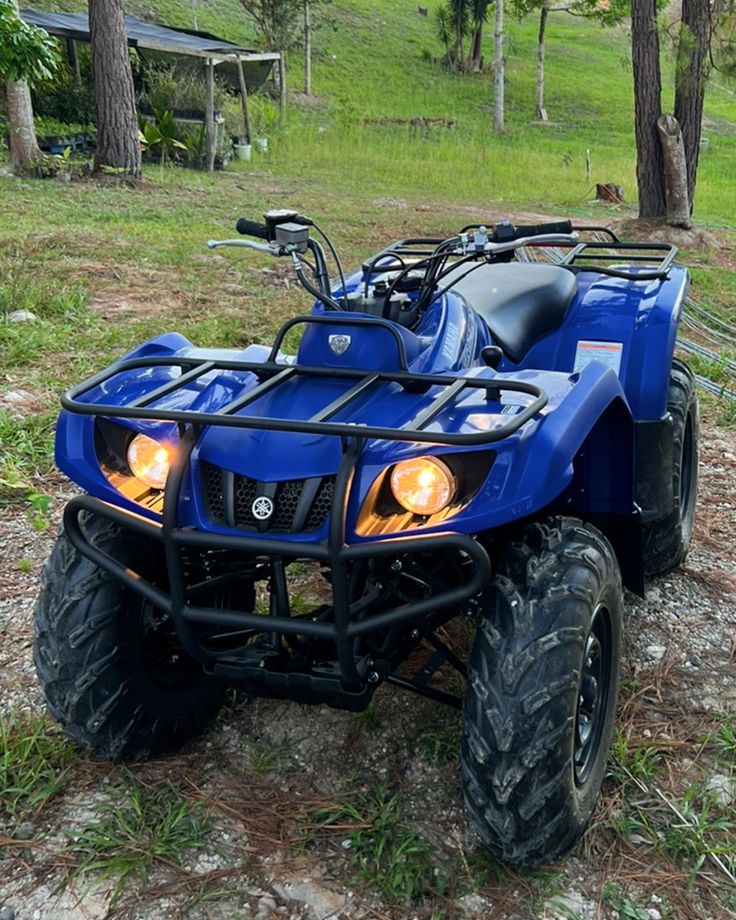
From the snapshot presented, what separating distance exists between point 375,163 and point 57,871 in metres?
19.1

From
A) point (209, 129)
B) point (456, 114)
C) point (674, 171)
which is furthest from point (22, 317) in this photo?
point (456, 114)

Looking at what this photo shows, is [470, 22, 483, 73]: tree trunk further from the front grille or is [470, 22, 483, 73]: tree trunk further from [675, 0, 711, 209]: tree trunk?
the front grille

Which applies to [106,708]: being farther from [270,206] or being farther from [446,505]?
[270,206]

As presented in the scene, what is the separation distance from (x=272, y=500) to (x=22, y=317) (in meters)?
4.81

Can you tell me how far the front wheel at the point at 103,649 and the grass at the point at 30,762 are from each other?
5.5 inches

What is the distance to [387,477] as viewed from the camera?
204cm

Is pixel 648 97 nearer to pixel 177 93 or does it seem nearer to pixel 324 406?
pixel 324 406

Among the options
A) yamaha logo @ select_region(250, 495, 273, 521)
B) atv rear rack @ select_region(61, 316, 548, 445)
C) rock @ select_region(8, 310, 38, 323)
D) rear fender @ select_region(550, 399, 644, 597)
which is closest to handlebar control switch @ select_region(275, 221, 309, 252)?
atv rear rack @ select_region(61, 316, 548, 445)

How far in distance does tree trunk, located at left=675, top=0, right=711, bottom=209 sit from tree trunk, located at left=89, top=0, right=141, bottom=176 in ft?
24.7

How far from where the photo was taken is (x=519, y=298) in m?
3.25

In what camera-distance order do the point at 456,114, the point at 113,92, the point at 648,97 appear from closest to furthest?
the point at 648,97
the point at 113,92
the point at 456,114

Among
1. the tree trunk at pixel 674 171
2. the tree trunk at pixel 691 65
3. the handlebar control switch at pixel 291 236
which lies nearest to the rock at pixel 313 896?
the handlebar control switch at pixel 291 236

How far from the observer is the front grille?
204 centimetres

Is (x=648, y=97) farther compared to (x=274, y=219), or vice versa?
(x=648, y=97)
